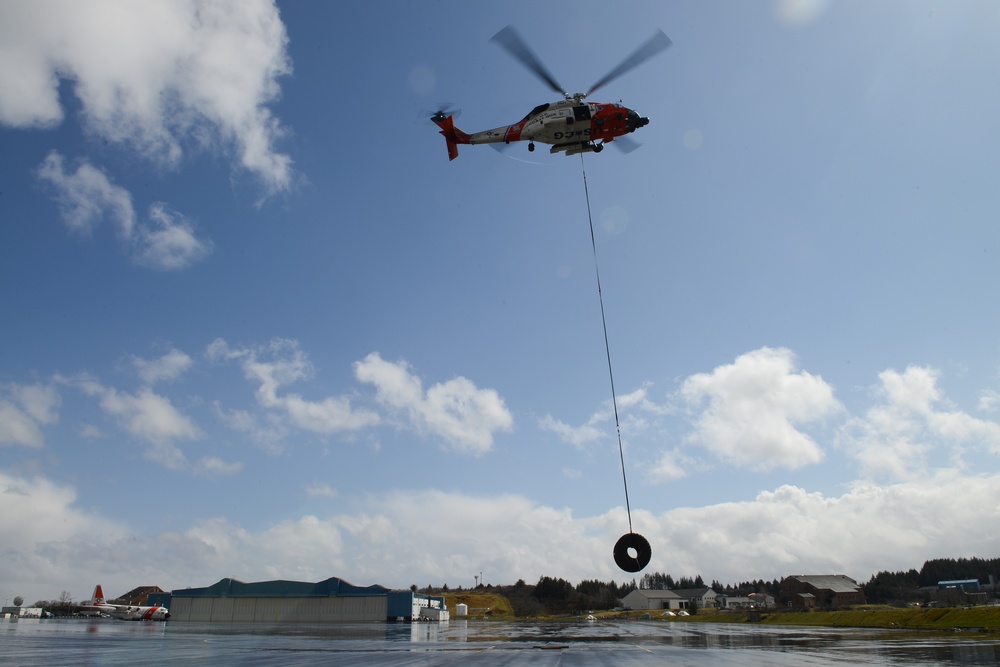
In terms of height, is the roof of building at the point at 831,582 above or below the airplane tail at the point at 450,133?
below

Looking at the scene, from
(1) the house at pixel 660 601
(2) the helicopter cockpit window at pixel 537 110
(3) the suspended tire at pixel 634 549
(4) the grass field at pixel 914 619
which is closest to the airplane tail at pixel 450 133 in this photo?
(2) the helicopter cockpit window at pixel 537 110

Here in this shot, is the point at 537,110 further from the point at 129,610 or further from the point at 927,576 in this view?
the point at 927,576

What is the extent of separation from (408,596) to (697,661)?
7673cm

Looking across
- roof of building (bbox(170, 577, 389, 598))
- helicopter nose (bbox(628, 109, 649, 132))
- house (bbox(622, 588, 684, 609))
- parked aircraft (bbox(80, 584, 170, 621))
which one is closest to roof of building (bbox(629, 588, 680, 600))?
house (bbox(622, 588, 684, 609))

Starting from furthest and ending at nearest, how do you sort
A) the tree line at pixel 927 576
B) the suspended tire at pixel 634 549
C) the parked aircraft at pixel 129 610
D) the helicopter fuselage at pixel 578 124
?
1. the tree line at pixel 927 576
2. the parked aircraft at pixel 129 610
3. the helicopter fuselage at pixel 578 124
4. the suspended tire at pixel 634 549

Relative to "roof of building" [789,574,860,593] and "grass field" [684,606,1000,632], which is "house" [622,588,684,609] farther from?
"grass field" [684,606,1000,632]

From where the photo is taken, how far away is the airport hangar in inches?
3403

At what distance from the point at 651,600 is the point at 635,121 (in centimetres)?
14251

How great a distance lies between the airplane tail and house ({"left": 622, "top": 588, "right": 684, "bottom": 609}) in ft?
452

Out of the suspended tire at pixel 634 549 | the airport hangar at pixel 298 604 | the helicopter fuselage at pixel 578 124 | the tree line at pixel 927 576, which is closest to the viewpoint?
the suspended tire at pixel 634 549

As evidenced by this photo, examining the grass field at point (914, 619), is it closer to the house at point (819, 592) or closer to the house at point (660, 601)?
the house at point (819, 592)

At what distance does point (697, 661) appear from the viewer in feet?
69.3

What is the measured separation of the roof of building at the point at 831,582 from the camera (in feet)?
310

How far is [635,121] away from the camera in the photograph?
2589cm
